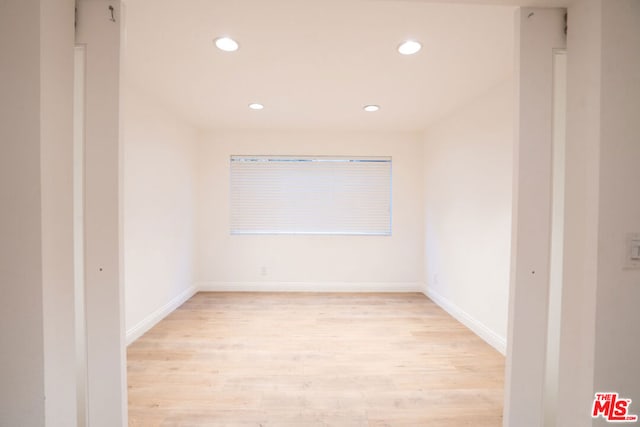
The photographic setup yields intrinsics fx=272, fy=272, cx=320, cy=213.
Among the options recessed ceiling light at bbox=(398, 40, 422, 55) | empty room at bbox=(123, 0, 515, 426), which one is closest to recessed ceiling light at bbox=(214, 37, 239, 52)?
empty room at bbox=(123, 0, 515, 426)

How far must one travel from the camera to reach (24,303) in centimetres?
103

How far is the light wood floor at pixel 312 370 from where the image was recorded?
1691mm

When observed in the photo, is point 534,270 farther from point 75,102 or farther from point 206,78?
point 206,78

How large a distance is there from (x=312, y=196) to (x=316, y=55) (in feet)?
7.70

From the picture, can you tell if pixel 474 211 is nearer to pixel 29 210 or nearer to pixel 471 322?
pixel 471 322

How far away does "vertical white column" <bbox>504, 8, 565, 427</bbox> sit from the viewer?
124cm

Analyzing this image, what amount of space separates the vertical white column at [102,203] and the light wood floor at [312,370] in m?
0.66

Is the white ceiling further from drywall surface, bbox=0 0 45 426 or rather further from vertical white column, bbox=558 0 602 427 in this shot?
drywall surface, bbox=0 0 45 426

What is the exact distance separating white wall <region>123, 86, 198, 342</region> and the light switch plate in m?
3.31

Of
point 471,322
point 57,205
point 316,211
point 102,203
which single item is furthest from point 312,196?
point 57,205

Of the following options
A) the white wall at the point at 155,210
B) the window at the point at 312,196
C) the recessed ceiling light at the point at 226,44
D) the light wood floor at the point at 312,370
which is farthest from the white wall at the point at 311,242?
the recessed ceiling light at the point at 226,44

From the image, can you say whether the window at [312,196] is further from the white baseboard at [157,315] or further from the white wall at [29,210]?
the white wall at [29,210]

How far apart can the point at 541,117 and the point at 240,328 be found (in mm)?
2991

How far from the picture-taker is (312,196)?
13.6 ft
